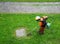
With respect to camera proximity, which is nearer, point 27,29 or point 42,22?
point 42,22

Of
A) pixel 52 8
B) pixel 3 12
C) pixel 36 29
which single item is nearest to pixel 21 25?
pixel 36 29

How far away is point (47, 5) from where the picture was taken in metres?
10.7

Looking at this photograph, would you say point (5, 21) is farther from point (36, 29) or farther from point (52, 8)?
point (52, 8)

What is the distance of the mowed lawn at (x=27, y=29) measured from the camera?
7957mm

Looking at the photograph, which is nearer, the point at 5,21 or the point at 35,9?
the point at 5,21

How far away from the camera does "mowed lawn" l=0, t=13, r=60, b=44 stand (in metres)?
7.96

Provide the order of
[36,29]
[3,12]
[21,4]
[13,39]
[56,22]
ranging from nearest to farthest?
[13,39]
[36,29]
[56,22]
[3,12]
[21,4]

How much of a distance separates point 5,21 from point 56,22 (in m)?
2.63

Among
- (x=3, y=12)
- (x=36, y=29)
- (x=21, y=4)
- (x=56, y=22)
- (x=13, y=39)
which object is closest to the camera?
(x=13, y=39)

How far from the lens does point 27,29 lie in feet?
28.3

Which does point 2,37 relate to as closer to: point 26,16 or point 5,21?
point 5,21

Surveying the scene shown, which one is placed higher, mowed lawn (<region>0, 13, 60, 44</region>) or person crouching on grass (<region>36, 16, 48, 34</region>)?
person crouching on grass (<region>36, 16, 48, 34</region>)

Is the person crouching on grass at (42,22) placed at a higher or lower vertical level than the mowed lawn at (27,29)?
higher

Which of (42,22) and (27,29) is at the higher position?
(42,22)
